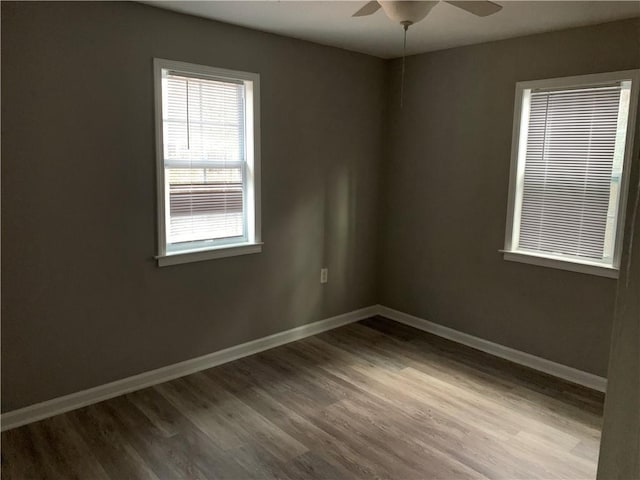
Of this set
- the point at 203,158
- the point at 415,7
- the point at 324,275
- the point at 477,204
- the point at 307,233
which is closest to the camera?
the point at 415,7

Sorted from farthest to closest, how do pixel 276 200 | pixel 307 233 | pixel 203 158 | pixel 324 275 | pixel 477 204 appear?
pixel 324 275 < pixel 307 233 < pixel 477 204 < pixel 276 200 < pixel 203 158

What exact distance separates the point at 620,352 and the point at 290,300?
351 centimetres

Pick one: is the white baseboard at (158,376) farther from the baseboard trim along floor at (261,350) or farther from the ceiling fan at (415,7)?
the ceiling fan at (415,7)

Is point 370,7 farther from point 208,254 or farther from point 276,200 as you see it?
point 208,254

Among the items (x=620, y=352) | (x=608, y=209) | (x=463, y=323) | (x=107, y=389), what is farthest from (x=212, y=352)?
(x=620, y=352)

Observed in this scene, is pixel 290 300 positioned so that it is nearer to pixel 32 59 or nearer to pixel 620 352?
pixel 32 59

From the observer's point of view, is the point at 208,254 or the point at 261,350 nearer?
the point at 208,254

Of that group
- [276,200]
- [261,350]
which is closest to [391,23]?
[276,200]

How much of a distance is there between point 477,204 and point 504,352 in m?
1.18

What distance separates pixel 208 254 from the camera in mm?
3365

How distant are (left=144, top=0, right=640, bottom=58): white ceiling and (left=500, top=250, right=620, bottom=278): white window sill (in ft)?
5.13

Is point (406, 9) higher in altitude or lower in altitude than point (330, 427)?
higher

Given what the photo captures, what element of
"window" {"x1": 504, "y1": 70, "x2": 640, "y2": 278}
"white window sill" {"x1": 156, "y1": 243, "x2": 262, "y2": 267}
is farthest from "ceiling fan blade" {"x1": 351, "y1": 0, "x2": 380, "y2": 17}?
"white window sill" {"x1": 156, "y1": 243, "x2": 262, "y2": 267}

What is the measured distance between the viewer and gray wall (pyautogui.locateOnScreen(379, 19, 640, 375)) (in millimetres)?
3258
